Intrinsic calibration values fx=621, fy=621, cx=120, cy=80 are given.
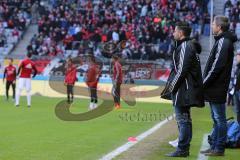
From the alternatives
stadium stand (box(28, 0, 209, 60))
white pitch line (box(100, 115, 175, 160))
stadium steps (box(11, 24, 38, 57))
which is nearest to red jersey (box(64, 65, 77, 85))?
white pitch line (box(100, 115, 175, 160))

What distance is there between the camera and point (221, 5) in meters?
41.1

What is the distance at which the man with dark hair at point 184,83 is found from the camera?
31.0 ft

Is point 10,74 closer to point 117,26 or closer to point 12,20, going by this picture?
point 117,26

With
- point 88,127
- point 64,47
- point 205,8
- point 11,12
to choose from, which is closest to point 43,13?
point 11,12

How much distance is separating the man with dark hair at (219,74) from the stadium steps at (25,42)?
29.3 metres

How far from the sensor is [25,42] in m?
41.8

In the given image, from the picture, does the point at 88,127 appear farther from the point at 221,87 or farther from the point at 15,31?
the point at 15,31

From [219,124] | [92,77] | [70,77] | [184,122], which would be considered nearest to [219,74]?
[219,124]

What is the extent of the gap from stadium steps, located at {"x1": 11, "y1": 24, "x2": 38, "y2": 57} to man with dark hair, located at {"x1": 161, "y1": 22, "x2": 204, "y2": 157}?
96.1ft

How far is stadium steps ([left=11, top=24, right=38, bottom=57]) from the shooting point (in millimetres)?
40184

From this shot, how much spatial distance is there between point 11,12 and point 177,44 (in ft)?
116

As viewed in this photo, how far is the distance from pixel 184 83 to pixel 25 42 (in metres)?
33.2

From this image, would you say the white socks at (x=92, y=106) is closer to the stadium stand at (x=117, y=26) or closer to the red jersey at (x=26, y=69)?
the red jersey at (x=26, y=69)

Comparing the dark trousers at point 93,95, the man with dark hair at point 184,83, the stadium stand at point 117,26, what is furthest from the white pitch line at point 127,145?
the stadium stand at point 117,26
